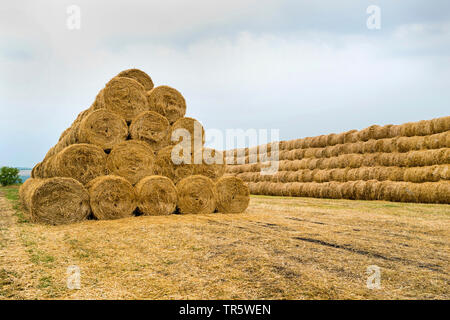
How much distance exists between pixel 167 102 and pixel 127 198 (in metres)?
2.68

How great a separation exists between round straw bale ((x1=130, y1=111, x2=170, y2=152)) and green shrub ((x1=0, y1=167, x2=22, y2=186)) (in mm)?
19260

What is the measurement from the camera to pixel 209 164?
8.03 meters

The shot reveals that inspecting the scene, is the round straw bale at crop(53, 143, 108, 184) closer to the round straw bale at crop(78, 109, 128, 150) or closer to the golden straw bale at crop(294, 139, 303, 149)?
the round straw bale at crop(78, 109, 128, 150)

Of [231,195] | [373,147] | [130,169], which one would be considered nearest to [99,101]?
[130,169]

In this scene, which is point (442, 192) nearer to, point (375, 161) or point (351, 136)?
point (375, 161)

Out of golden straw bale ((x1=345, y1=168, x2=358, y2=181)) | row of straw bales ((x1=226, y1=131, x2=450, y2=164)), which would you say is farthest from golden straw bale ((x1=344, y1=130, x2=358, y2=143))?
golden straw bale ((x1=345, y1=168, x2=358, y2=181))

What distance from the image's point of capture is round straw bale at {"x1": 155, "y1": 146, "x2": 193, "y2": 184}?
24.6ft

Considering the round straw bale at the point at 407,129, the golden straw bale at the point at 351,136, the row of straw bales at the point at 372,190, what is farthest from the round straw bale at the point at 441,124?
the golden straw bale at the point at 351,136

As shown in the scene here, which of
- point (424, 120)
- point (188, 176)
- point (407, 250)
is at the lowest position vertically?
point (407, 250)

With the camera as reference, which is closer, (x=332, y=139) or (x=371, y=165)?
(x=371, y=165)
